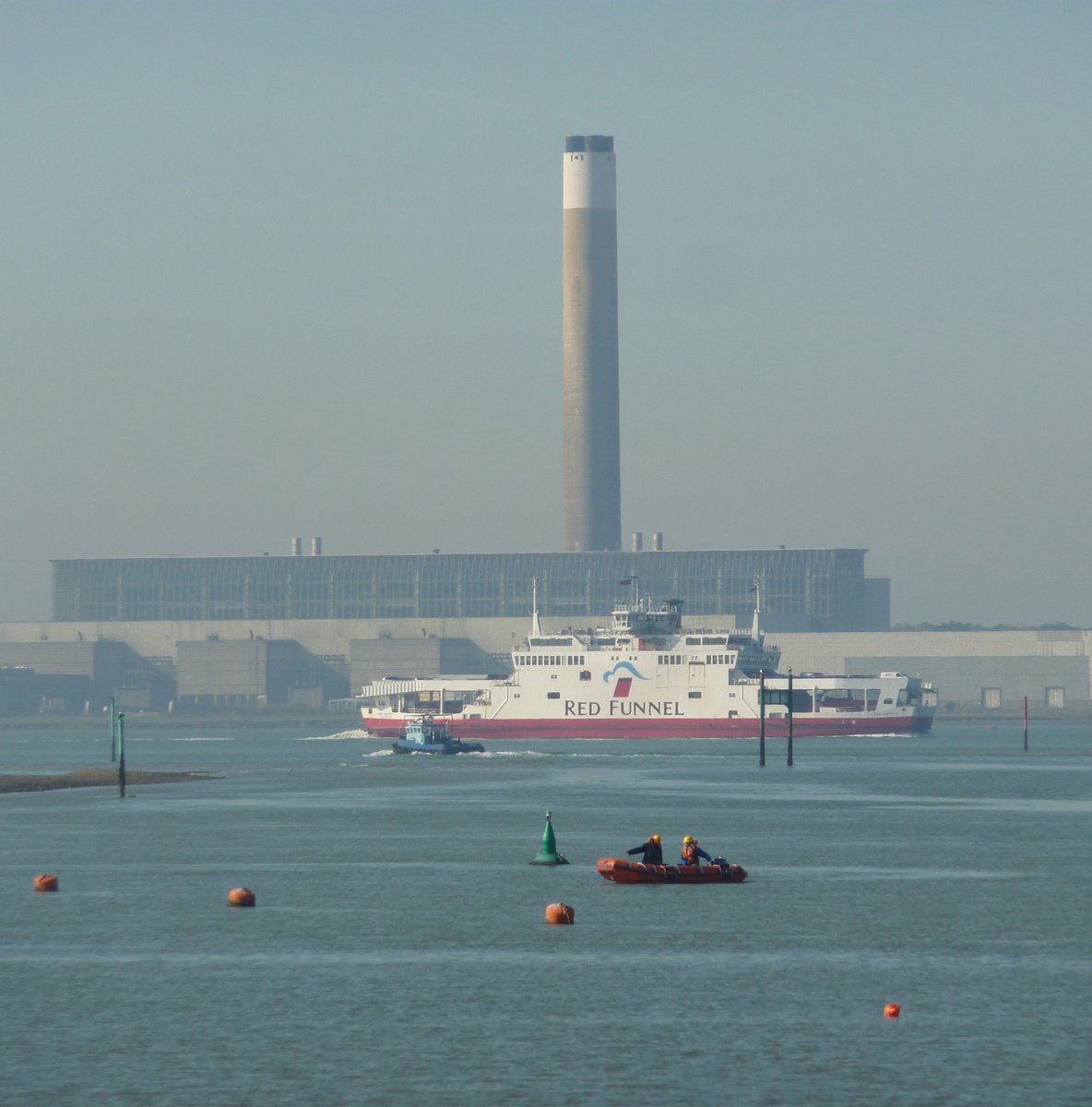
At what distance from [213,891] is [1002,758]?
9335 cm

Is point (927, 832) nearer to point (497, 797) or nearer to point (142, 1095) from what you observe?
point (497, 797)

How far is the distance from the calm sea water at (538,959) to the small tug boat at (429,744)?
63.2 metres

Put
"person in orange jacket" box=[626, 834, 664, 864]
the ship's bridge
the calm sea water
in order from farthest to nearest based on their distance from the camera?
the ship's bridge, "person in orange jacket" box=[626, 834, 664, 864], the calm sea water

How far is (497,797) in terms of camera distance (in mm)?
106625

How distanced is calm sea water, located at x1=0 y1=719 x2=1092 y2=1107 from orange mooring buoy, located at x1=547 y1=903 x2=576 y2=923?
34 cm

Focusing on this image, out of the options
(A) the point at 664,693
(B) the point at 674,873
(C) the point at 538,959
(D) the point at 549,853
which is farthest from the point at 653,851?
(A) the point at 664,693

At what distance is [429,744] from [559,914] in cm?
10802

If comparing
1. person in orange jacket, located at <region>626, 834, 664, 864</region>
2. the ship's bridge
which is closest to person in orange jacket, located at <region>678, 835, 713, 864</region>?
person in orange jacket, located at <region>626, 834, 664, 864</region>

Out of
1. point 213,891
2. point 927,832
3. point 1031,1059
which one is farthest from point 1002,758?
point 1031,1059

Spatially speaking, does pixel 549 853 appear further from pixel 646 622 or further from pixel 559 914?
pixel 646 622

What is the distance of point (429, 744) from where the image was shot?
162 m

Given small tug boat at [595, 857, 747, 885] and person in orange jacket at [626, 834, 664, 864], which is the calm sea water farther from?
person in orange jacket at [626, 834, 664, 864]

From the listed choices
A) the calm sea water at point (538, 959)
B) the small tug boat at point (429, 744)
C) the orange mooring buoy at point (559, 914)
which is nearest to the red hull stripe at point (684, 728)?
the small tug boat at point (429, 744)

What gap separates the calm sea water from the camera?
1412 inches
